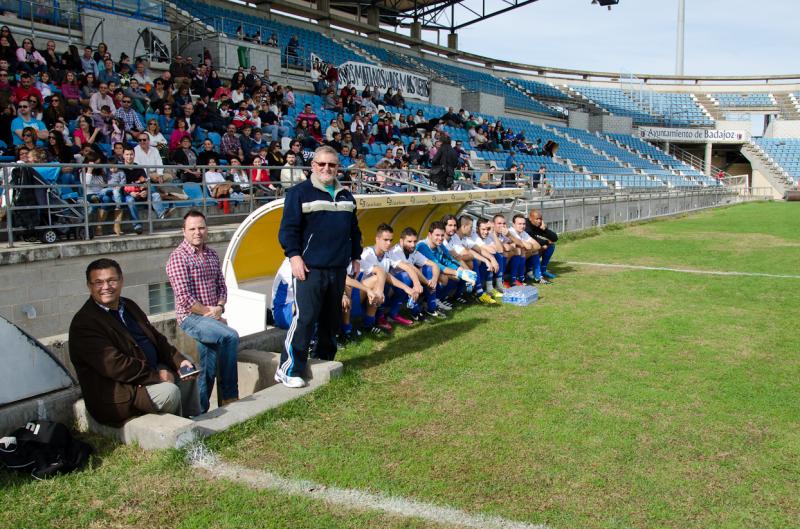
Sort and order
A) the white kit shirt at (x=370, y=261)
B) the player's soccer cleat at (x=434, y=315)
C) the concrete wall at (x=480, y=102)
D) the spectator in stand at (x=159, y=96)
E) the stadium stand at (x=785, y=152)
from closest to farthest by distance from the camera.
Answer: the white kit shirt at (x=370, y=261) → the player's soccer cleat at (x=434, y=315) → the spectator in stand at (x=159, y=96) → the concrete wall at (x=480, y=102) → the stadium stand at (x=785, y=152)

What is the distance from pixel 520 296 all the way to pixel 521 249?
1553 millimetres

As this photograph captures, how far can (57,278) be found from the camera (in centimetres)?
799

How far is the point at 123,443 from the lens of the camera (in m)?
4.14

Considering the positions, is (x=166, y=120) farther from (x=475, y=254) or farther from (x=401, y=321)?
(x=401, y=321)

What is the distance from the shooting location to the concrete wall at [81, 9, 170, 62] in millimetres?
16500

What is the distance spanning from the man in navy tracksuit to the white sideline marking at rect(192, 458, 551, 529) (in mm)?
1236

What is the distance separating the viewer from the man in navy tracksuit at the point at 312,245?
4.91m

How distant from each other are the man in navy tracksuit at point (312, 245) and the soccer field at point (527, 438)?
381 mm

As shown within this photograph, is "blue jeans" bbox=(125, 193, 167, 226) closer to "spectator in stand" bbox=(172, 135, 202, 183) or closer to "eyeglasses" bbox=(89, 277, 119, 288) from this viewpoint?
"spectator in stand" bbox=(172, 135, 202, 183)

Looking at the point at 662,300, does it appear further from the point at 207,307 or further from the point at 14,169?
the point at 14,169

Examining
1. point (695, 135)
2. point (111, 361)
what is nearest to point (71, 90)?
point (111, 361)

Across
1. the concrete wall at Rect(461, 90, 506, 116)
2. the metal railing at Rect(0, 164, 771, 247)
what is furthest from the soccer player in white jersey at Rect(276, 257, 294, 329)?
the concrete wall at Rect(461, 90, 506, 116)

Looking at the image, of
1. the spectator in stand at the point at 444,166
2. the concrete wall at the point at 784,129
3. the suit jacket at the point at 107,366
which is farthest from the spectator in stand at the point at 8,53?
the concrete wall at the point at 784,129

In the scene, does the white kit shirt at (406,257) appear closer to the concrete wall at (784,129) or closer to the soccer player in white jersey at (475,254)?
the soccer player in white jersey at (475,254)
